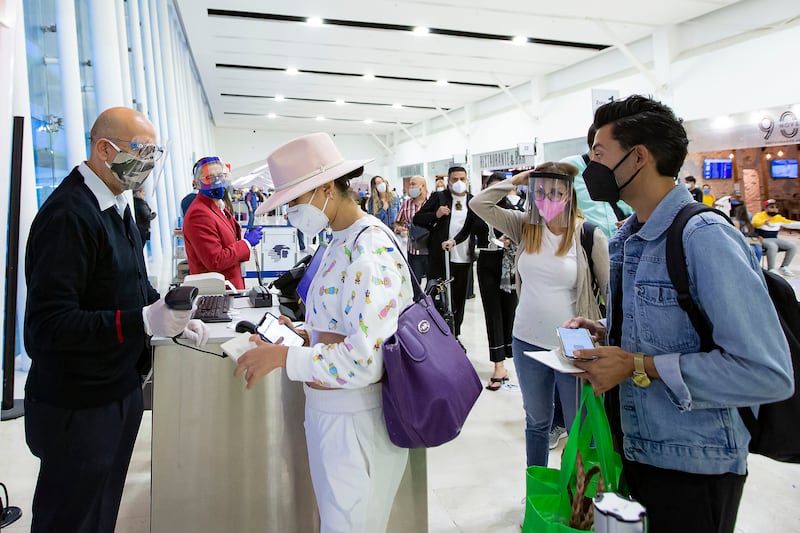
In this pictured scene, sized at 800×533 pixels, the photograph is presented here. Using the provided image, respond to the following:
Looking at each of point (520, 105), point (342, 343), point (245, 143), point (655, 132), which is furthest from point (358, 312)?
point (245, 143)

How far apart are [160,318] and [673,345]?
1.37 m

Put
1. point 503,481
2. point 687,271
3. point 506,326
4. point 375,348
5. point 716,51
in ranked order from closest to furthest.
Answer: point 687,271, point 375,348, point 503,481, point 506,326, point 716,51

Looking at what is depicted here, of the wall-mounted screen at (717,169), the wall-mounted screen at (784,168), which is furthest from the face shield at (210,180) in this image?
the wall-mounted screen at (717,169)

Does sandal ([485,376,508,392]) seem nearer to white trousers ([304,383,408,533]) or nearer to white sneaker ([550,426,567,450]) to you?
white sneaker ([550,426,567,450])

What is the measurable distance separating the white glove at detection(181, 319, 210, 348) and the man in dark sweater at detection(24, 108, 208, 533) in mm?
214

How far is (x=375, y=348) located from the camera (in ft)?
4.45

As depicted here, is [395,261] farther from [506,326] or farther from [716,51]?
[716,51]

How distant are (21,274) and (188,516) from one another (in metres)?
2.05

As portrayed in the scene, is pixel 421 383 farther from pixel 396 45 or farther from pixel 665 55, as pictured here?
pixel 396 45

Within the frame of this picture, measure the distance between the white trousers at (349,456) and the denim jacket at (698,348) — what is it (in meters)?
0.65

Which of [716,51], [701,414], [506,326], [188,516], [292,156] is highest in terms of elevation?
[716,51]

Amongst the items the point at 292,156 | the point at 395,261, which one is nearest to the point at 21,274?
the point at 292,156

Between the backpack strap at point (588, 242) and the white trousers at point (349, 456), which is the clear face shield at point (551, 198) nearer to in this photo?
the backpack strap at point (588, 242)

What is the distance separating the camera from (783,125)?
8031 mm
